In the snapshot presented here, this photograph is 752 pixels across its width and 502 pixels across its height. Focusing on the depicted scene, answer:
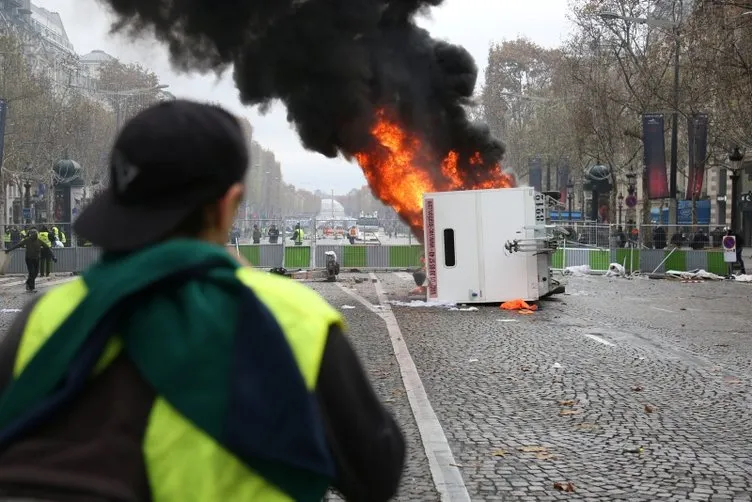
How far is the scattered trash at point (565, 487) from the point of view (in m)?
5.00

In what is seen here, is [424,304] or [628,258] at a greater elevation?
[628,258]

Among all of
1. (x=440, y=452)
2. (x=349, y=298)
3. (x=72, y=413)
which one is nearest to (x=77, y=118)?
(x=349, y=298)

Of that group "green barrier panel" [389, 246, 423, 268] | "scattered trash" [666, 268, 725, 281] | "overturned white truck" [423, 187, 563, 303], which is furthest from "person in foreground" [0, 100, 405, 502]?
"green barrier panel" [389, 246, 423, 268]

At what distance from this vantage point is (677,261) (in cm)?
2775

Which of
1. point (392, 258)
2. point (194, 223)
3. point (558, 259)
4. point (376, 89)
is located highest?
point (376, 89)

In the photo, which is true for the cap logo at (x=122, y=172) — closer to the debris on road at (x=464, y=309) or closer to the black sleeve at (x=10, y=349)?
the black sleeve at (x=10, y=349)

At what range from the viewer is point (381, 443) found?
154cm

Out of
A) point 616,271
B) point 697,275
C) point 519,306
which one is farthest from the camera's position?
point 616,271

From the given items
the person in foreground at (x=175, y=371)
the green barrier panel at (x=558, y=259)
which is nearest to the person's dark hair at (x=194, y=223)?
the person in foreground at (x=175, y=371)

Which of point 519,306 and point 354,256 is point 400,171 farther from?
point 354,256

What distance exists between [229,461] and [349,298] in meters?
17.8

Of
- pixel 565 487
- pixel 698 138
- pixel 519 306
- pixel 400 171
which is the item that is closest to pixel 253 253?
pixel 400 171

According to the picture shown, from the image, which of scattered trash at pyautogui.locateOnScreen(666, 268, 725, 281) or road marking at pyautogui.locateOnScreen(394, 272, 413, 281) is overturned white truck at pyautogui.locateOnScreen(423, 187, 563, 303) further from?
scattered trash at pyautogui.locateOnScreen(666, 268, 725, 281)

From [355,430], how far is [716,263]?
1084 inches
